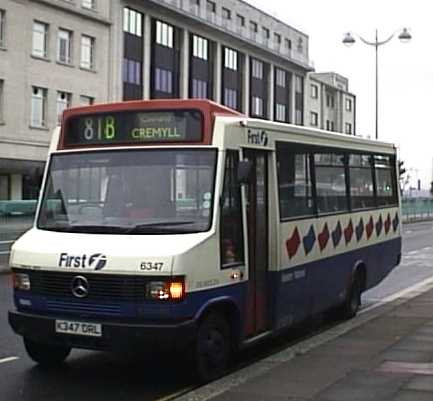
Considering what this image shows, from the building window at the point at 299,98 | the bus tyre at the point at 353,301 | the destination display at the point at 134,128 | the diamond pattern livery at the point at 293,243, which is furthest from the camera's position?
the building window at the point at 299,98

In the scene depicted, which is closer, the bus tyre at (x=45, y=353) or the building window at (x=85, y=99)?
the bus tyre at (x=45, y=353)

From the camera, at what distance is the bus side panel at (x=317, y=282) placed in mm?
9039

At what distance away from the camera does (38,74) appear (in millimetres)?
46531

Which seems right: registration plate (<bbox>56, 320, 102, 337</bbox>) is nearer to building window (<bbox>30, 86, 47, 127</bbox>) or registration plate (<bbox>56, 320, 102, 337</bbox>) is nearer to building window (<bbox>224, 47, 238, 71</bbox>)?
building window (<bbox>30, 86, 47, 127</bbox>)

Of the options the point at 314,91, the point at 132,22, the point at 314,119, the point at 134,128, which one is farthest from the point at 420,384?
the point at 314,91

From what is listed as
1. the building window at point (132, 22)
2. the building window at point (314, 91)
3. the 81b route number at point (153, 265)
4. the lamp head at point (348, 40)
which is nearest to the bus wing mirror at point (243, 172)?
the 81b route number at point (153, 265)

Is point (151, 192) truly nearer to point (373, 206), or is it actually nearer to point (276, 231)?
point (276, 231)

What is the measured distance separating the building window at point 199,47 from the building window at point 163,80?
167 inches

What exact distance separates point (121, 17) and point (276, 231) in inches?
1877

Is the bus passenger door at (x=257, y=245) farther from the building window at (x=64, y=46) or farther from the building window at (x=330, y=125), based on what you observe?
the building window at (x=330, y=125)

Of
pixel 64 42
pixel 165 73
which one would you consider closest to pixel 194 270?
pixel 64 42

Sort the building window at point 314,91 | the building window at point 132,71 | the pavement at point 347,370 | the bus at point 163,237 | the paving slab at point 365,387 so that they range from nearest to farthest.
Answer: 1. the paving slab at point 365,387
2. the pavement at point 347,370
3. the bus at point 163,237
4. the building window at point 132,71
5. the building window at point 314,91

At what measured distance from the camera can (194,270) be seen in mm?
7316

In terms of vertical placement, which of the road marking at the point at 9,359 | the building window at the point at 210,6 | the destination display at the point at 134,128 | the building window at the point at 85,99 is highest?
the building window at the point at 210,6
